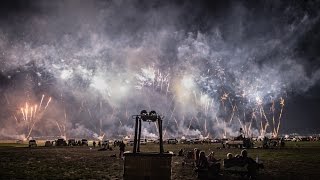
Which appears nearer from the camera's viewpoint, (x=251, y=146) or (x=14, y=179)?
(x=14, y=179)

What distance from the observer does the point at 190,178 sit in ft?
57.2

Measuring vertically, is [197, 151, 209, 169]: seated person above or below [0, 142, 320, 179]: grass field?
above

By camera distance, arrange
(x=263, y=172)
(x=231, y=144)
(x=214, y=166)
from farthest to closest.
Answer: (x=231, y=144) → (x=263, y=172) → (x=214, y=166)

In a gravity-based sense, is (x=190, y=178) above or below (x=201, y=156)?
below

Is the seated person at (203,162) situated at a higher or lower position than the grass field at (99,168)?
higher

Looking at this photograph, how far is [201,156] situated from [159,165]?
514cm

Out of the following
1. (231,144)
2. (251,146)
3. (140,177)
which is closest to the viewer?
(140,177)

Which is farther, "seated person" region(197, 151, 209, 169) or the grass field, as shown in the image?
the grass field

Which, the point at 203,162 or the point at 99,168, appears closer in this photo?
the point at 203,162

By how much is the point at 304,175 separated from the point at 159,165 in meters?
9.21

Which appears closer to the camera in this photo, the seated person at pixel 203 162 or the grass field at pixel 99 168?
the seated person at pixel 203 162

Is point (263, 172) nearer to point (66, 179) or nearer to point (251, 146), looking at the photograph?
point (66, 179)

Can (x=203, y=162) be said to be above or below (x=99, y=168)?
above

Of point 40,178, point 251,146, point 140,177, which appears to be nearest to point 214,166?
point 140,177
